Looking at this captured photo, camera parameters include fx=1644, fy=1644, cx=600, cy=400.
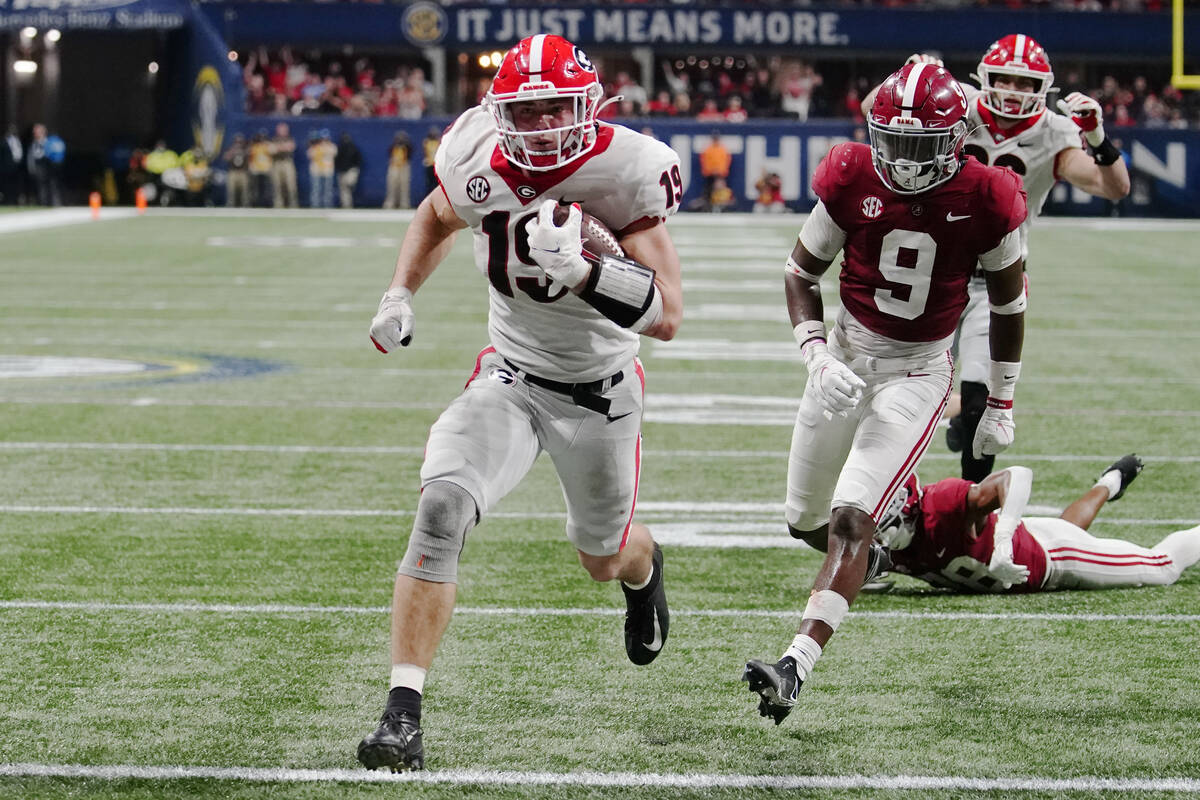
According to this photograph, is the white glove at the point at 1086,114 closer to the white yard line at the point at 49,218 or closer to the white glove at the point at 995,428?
the white glove at the point at 995,428

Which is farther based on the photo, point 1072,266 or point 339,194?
point 339,194

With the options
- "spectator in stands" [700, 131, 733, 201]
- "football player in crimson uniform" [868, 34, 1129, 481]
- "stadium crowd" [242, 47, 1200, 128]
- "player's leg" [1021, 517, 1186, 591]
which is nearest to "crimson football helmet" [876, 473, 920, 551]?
"player's leg" [1021, 517, 1186, 591]

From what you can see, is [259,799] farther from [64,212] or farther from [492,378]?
[64,212]

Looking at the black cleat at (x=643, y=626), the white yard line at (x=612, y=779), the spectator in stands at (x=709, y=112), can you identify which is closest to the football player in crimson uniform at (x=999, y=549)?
the black cleat at (x=643, y=626)

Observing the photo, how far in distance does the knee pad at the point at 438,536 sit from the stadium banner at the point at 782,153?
23945 millimetres

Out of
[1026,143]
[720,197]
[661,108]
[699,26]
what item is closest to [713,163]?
[720,197]

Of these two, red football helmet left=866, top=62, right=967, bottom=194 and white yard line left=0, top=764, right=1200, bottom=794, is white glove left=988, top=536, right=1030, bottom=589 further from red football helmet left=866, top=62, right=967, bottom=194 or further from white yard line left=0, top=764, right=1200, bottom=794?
white yard line left=0, top=764, right=1200, bottom=794

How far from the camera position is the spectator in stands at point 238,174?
27.5m

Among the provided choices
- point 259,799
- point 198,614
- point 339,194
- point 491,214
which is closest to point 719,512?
point 198,614

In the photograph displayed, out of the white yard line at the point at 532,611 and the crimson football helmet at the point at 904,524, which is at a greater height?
the crimson football helmet at the point at 904,524

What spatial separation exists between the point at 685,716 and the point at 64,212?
990 inches

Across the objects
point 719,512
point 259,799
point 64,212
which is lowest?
point 64,212

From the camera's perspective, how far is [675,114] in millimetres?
28547

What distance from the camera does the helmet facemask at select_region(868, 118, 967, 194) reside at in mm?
4285
